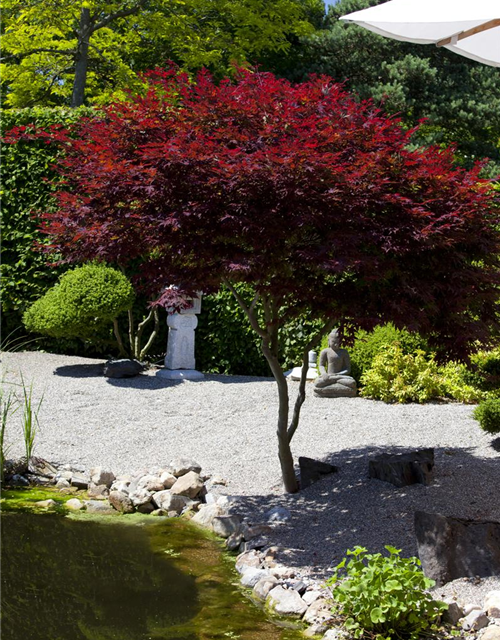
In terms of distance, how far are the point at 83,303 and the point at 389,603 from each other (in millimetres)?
7124

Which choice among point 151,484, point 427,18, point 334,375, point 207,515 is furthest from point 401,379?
point 427,18

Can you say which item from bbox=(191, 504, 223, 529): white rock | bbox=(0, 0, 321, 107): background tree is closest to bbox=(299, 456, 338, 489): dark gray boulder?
bbox=(191, 504, 223, 529): white rock

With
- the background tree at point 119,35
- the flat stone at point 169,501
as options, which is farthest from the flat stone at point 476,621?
the background tree at point 119,35

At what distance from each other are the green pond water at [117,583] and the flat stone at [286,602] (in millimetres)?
94

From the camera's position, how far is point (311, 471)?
5.74m

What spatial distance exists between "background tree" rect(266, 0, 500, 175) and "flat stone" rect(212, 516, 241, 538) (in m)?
10.7

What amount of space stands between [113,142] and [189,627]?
281 cm

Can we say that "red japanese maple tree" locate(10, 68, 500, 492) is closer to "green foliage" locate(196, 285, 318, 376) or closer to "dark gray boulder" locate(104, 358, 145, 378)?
"dark gray boulder" locate(104, 358, 145, 378)

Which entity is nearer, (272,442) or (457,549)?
(457,549)

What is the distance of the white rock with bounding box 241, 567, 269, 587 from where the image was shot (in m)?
4.28

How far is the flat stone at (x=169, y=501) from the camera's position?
5.65 m

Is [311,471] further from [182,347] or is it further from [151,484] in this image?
[182,347]

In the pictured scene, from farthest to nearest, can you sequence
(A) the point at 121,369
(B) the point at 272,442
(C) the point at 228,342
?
(C) the point at 228,342 < (A) the point at 121,369 < (B) the point at 272,442

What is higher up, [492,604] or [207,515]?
[492,604]
